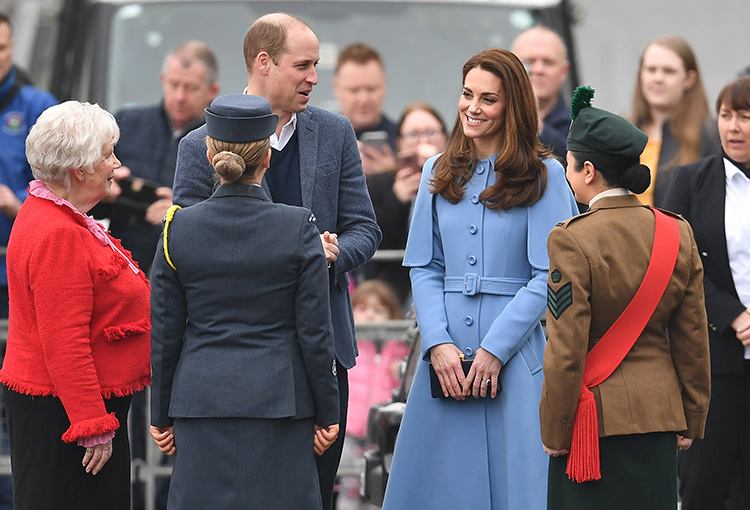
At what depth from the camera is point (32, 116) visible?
681 centimetres

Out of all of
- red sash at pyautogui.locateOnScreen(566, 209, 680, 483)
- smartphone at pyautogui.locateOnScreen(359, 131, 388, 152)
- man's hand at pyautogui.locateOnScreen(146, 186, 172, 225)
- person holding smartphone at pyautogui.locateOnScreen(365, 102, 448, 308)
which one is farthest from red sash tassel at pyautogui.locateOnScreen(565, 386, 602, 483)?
smartphone at pyautogui.locateOnScreen(359, 131, 388, 152)

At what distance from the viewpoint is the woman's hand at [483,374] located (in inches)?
169

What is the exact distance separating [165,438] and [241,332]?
0.45 meters

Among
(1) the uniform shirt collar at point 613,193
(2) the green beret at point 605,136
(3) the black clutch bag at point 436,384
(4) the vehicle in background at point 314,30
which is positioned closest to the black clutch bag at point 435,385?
(3) the black clutch bag at point 436,384

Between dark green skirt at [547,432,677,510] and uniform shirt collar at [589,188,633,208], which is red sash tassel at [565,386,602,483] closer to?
dark green skirt at [547,432,677,510]

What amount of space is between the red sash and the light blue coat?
44 centimetres

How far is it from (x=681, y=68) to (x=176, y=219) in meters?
3.50

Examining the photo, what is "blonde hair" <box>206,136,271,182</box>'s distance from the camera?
3.82m

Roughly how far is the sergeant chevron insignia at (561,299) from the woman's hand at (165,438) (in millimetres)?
1209

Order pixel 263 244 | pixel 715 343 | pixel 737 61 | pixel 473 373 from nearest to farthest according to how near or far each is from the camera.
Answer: pixel 263 244 → pixel 473 373 → pixel 715 343 → pixel 737 61

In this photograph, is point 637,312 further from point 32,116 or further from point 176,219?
point 32,116

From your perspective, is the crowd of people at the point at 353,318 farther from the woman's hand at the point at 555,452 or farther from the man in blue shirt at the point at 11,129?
the man in blue shirt at the point at 11,129

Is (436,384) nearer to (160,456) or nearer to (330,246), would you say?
(330,246)

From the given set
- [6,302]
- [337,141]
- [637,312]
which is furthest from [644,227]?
[6,302]
